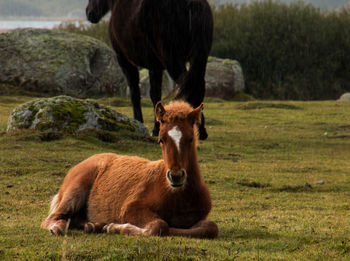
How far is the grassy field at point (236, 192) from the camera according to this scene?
3.97 meters

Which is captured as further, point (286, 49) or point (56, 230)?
point (286, 49)

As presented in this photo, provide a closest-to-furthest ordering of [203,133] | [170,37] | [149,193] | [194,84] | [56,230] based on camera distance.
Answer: [56,230]
[149,193]
[194,84]
[170,37]
[203,133]

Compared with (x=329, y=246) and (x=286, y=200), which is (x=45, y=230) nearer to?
(x=329, y=246)

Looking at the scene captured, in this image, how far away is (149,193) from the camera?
4.68 meters

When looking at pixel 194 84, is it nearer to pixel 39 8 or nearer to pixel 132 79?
pixel 132 79

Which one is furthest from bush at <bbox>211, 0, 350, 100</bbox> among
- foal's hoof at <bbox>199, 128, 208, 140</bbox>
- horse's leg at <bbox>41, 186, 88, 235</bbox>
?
horse's leg at <bbox>41, 186, 88, 235</bbox>

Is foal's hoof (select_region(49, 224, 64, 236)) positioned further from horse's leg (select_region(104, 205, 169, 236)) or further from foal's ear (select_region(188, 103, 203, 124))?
foal's ear (select_region(188, 103, 203, 124))

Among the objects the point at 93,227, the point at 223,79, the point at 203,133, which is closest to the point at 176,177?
the point at 93,227

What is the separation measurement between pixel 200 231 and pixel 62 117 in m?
6.71

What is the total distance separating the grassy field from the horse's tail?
1.30 m

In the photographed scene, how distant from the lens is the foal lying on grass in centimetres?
430

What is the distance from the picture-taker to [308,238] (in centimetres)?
455

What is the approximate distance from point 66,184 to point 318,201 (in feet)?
11.2

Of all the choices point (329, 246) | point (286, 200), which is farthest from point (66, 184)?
point (286, 200)
